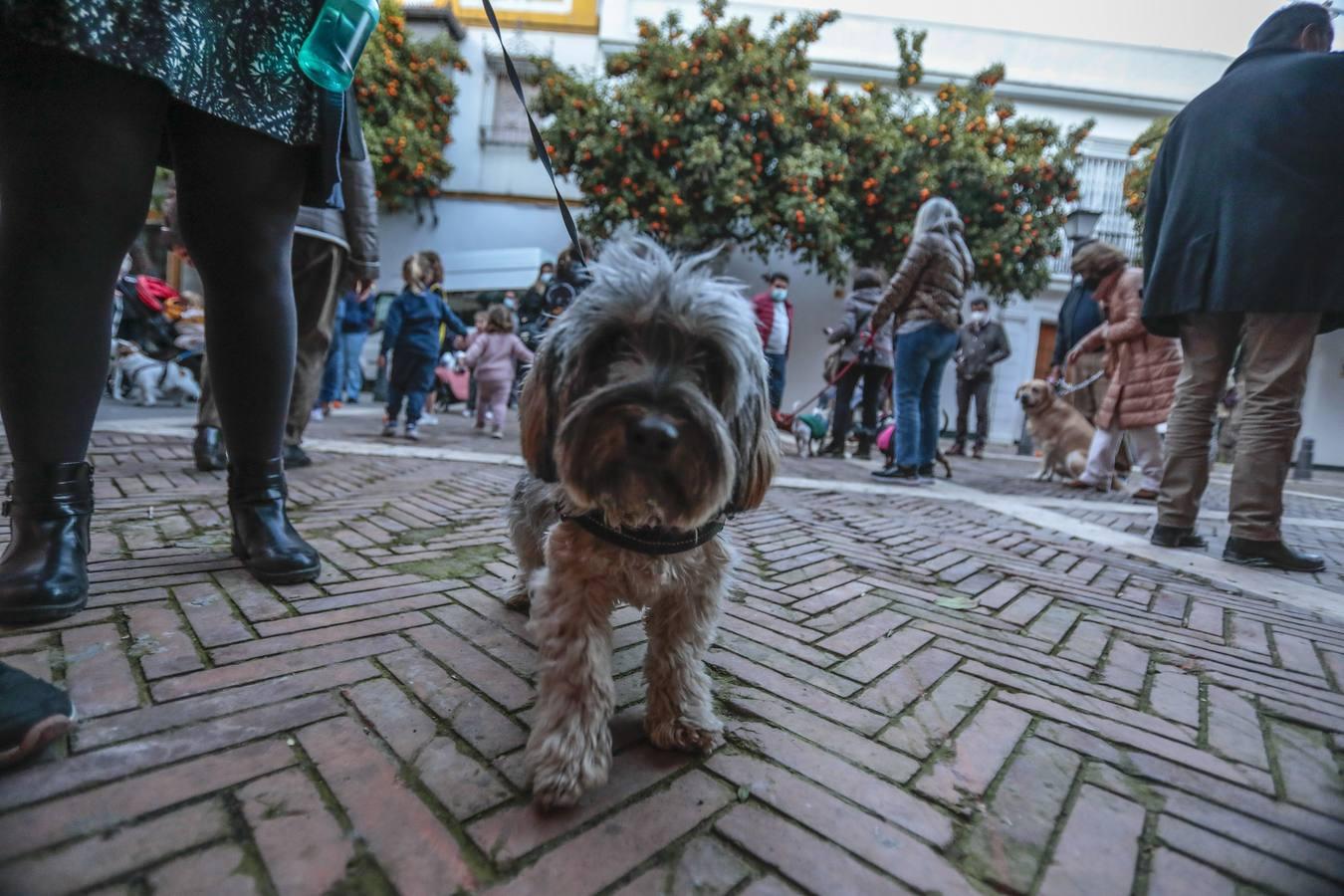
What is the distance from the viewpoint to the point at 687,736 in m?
1.51

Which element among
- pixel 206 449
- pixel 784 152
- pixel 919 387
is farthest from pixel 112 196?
pixel 784 152

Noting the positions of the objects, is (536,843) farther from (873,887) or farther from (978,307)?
(978,307)

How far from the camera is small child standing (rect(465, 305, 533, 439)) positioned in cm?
834

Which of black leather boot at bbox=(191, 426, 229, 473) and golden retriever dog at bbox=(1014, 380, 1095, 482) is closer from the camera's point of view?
black leather boot at bbox=(191, 426, 229, 473)

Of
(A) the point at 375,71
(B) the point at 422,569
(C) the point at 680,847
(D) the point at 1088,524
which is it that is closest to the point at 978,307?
(D) the point at 1088,524

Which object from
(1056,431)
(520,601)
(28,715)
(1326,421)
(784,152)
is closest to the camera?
(28,715)

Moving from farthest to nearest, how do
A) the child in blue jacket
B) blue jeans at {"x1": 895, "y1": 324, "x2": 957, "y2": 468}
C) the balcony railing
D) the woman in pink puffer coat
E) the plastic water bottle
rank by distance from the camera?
the balcony railing < the child in blue jacket < blue jeans at {"x1": 895, "y1": 324, "x2": 957, "y2": 468} < the woman in pink puffer coat < the plastic water bottle

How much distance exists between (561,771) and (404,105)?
18.9 m

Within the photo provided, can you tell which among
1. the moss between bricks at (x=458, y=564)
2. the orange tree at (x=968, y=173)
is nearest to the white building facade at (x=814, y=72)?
the orange tree at (x=968, y=173)

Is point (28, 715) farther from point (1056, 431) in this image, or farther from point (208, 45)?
point (1056, 431)

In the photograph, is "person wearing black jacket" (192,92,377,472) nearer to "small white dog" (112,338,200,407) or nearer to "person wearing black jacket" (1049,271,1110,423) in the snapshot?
"small white dog" (112,338,200,407)

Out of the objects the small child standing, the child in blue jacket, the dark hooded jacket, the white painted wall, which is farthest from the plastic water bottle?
the white painted wall

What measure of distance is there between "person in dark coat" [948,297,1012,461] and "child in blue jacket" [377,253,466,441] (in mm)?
8415

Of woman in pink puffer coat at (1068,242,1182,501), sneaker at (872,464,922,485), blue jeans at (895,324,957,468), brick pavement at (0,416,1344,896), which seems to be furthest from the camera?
sneaker at (872,464,922,485)
